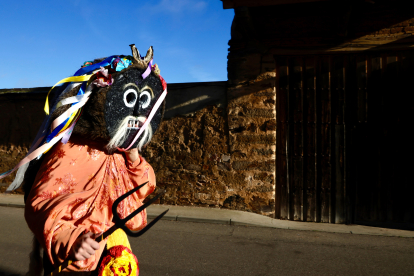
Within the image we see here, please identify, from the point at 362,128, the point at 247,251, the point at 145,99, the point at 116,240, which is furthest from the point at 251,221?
the point at 145,99

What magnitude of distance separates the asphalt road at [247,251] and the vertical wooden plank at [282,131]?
0.89m

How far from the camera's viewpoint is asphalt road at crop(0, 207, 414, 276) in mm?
3635

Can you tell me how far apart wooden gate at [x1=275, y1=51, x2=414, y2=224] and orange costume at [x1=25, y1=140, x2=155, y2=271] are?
14.1 feet

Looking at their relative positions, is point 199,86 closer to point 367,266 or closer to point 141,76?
point 367,266

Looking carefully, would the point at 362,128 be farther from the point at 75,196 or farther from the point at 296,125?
the point at 75,196

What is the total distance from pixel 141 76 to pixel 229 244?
11.0 ft

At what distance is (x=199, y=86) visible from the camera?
6086mm

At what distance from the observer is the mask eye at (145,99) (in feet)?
5.55

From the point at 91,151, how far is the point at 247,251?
122 inches

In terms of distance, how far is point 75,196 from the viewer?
1.52m

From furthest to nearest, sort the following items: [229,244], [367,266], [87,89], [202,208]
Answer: [202,208] < [229,244] < [367,266] < [87,89]

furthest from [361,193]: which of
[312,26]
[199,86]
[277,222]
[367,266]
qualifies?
[199,86]

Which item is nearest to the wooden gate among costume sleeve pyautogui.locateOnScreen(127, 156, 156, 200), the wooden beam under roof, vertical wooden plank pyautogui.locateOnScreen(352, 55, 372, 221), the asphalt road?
vertical wooden plank pyautogui.locateOnScreen(352, 55, 372, 221)

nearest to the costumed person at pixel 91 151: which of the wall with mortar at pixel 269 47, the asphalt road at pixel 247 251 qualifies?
the asphalt road at pixel 247 251
